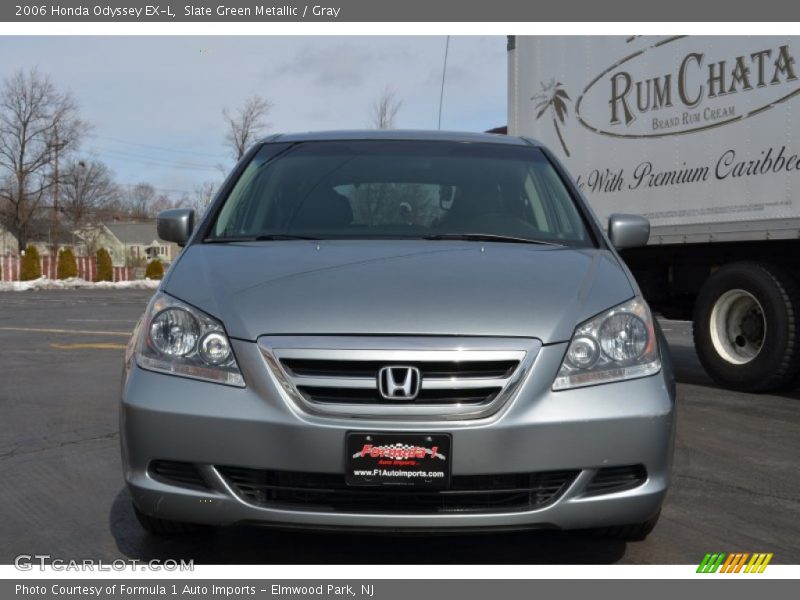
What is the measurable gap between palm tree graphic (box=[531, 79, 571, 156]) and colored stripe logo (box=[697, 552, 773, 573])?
19.8 feet

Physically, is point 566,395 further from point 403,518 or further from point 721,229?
point 721,229

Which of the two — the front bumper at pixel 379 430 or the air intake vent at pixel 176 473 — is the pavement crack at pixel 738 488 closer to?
the front bumper at pixel 379 430

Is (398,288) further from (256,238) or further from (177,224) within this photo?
(177,224)

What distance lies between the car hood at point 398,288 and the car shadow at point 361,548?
2.55 ft

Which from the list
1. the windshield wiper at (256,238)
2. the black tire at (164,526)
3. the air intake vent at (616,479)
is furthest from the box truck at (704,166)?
the black tire at (164,526)

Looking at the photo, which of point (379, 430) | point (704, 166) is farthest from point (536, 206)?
point (704, 166)

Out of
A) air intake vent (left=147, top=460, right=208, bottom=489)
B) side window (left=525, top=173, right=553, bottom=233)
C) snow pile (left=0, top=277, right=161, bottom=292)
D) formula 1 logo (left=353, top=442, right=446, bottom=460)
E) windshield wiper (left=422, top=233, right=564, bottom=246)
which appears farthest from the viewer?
snow pile (left=0, top=277, right=161, bottom=292)

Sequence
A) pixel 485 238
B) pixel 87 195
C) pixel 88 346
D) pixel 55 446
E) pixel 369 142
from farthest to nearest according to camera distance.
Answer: pixel 87 195 < pixel 88 346 < pixel 55 446 < pixel 369 142 < pixel 485 238

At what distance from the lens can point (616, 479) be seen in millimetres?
3141

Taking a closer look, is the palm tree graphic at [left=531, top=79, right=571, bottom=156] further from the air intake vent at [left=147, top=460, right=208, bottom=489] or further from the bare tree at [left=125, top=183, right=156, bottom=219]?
the bare tree at [left=125, top=183, right=156, bottom=219]

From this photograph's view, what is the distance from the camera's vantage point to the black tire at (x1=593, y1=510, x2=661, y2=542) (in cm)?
352

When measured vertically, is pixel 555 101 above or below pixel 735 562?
→ above

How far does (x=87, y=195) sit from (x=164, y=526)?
8336cm

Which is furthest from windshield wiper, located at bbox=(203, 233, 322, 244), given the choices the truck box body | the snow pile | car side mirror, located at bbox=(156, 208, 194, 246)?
the snow pile
